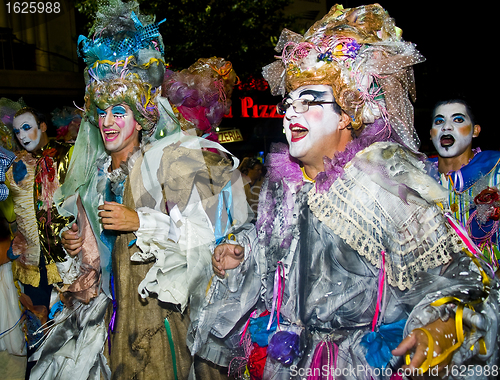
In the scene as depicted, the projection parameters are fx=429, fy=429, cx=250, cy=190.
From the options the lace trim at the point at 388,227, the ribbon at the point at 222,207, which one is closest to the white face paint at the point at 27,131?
the ribbon at the point at 222,207

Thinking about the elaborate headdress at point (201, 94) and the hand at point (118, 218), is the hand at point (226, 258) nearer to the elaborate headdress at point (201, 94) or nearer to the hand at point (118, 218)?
the hand at point (118, 218)

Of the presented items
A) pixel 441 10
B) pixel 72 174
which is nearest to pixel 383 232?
pixel 72 174

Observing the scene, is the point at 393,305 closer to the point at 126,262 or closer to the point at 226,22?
the point at 126,262

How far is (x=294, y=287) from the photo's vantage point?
1986 millimetres

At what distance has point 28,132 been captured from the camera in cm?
433

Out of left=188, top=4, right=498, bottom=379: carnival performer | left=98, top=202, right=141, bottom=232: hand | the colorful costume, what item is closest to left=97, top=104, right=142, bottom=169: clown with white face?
left=98, top=202, right=141, bottom=232: hand

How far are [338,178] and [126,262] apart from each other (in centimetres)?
147

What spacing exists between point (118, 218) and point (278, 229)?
3.05 ft

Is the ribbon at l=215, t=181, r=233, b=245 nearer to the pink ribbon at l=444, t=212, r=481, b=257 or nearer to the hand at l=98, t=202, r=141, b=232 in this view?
the hand at l=98, t=202, r=141, b=232

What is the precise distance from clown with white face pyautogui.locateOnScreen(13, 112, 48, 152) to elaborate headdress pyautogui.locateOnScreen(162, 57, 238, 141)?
1.88m

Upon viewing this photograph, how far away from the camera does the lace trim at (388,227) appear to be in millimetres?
1645

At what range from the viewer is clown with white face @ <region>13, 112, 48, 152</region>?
4324mm

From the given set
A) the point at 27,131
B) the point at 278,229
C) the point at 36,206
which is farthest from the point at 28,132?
the point at 278,229

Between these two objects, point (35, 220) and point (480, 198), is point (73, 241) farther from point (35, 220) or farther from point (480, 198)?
point (480, 198)
